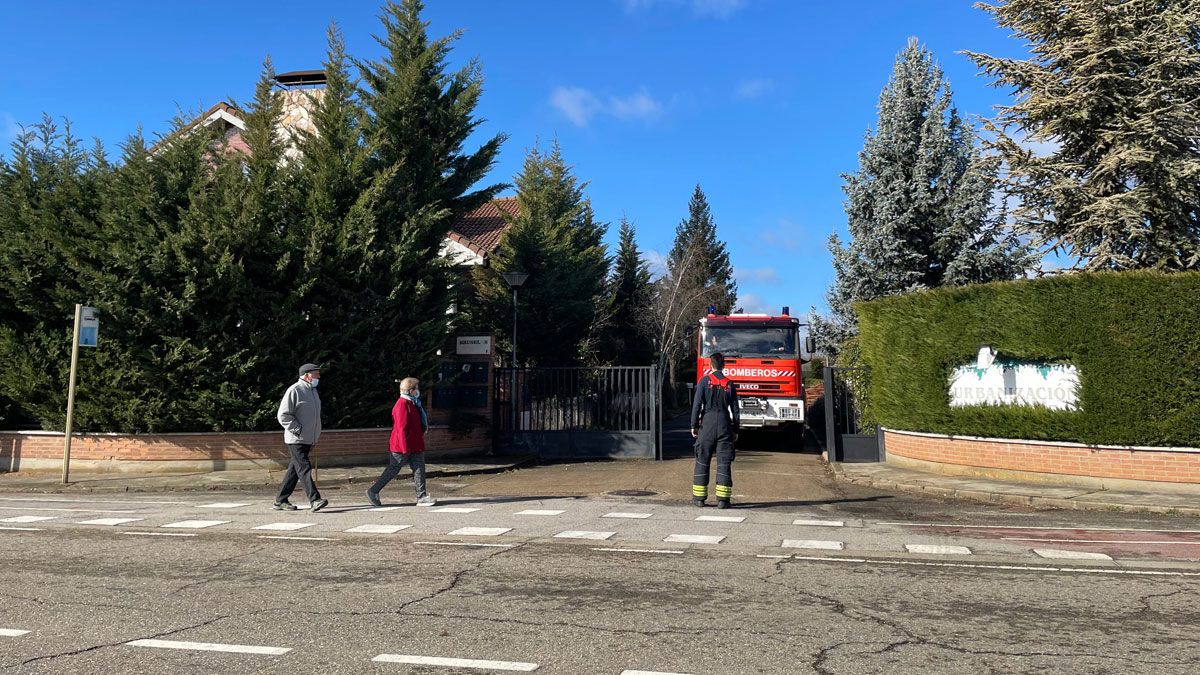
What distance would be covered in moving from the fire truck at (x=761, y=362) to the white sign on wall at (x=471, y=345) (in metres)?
4.92

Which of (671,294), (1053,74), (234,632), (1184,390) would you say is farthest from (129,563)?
(671,294)

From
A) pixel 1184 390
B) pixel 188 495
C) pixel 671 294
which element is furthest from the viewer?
pixel 671 294

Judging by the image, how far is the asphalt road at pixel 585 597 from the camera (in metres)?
4.38

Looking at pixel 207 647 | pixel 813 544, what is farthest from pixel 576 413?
pixel 207 647

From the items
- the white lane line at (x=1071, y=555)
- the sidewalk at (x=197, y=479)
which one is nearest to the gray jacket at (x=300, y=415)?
the sidewalk at (x=197, y=479)

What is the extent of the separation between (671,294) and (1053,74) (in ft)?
77.3

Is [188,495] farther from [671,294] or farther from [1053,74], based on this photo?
[671,294]

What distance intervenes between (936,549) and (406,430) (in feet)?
20.4

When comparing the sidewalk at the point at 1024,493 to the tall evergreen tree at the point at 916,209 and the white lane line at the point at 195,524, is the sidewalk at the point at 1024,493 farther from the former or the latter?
the white lane line at the point at 195,524

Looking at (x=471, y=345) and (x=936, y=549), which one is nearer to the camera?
(x=936, y=549)

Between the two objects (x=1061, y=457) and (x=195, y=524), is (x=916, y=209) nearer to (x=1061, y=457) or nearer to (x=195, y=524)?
(x=1061, y=457)

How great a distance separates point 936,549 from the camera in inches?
301

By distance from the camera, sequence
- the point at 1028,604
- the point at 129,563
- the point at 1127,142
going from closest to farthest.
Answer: the point at 1028,604 < the point at 129,563 < the point at 1127,142

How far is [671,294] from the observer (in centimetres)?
4031
